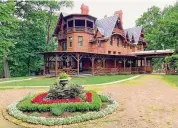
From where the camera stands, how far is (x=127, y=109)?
10164 millimetres

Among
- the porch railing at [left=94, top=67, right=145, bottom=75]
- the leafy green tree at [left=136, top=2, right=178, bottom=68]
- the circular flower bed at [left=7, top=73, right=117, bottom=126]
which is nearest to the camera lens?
the circular flower bed at [left=7, top=73, right=117, bottom=126]

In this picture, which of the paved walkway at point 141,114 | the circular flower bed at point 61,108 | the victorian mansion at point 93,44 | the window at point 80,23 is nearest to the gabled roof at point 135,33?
the victorian mansion at point 93,44

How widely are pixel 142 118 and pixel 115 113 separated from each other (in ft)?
4.45

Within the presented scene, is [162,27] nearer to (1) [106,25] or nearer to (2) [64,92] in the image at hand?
(1) [106,25]

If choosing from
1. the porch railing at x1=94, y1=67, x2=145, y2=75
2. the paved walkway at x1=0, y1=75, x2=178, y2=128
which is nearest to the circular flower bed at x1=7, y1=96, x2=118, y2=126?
the paved walkway at x1=0, y1=75, x2=178, y2=128

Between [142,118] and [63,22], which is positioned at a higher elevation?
[63,22]

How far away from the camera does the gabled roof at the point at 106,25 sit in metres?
32.7

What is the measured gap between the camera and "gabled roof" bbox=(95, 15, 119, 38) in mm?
32675

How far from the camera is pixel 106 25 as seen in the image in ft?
112

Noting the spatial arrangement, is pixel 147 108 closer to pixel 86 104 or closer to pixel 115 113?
pixel 115 113

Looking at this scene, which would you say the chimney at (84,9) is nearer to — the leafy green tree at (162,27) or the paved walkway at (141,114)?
the leafy green tree at (162,27)

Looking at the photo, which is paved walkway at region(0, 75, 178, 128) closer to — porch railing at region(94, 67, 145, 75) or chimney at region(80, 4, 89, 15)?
porch railing at region(94, 67, 145, 75)

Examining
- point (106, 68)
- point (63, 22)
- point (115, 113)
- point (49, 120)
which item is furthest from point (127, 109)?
point (63, 22)

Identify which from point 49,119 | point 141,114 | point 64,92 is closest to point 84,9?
point 64,92
